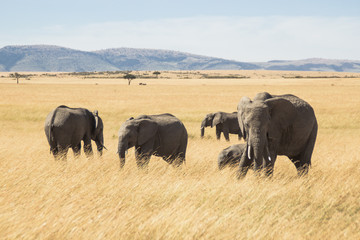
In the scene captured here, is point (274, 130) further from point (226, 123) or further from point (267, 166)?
point (226, 123)

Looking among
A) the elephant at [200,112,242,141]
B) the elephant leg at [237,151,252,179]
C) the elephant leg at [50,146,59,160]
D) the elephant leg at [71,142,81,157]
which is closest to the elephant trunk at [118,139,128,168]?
the elephant leg at [71,142,81,157]

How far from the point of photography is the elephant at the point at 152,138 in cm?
955

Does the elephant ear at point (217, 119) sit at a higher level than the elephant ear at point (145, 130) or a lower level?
lower

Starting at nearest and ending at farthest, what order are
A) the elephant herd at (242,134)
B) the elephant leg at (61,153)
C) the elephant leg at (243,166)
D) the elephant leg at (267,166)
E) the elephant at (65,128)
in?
1. the elephant herd at (242,134)
2. the elephant leg at (267,166)
3. the elephant leg at (243,166)
4. the elephant leg at (61,153)
5. the elephant at (65,128)

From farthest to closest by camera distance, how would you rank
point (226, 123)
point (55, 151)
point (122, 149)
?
point (226, 123) → point (55, 151) → point (122, 149)

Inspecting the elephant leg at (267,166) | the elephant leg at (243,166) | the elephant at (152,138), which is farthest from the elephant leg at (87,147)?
the elephant leg at (267,166)

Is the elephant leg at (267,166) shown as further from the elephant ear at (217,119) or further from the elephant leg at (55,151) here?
the elephant ear at (217,119)

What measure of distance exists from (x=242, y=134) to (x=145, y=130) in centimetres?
237

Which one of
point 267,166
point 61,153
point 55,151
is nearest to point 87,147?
point 55,151

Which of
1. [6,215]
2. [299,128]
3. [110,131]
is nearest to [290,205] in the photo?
[299,128]

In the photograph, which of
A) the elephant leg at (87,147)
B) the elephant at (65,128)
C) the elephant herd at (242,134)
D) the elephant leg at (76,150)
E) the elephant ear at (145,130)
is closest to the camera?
the elephant herd at (242,134)

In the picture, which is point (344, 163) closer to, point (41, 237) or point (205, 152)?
point (205, 152)

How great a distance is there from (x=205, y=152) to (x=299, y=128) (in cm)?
578

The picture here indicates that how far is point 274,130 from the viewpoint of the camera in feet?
26.8
